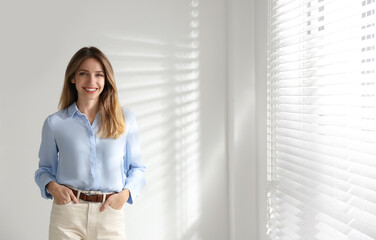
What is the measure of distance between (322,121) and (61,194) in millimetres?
1020

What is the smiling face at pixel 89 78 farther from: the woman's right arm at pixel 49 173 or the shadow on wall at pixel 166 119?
the shadow on wall at pixel 166 119

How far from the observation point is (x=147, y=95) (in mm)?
2055

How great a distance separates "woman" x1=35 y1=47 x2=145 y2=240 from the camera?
1.40 meters

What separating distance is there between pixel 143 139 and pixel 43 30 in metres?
0.80

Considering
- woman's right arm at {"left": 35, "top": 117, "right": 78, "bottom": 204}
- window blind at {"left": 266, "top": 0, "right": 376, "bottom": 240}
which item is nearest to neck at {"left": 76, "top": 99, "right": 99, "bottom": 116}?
woman's right arm at {"left": 35, "top": 117, "right": 78, "bottom": 204}

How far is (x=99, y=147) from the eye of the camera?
146cm

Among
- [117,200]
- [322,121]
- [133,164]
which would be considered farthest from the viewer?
[133,164]

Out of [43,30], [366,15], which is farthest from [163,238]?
[366,15]

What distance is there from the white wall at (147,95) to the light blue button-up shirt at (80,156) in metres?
0.54

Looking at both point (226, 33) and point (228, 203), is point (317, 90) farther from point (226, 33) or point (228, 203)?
point (228, 203)

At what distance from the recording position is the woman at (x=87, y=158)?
1401 mm

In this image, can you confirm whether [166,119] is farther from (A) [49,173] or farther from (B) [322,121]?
(B) [322,121]

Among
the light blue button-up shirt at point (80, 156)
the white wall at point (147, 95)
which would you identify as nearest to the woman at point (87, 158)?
the light blue button-up shirt at point (80, 156)

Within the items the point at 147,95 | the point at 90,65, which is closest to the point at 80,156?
the point at 90,65
